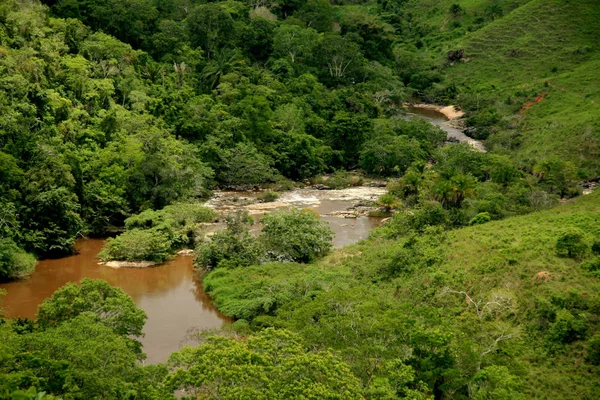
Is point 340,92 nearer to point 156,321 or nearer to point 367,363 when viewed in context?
point 156,321

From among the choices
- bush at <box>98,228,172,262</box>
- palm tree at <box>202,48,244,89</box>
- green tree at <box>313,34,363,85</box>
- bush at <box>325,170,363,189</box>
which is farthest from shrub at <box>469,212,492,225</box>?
green tree at <box>313,34,363,85</box>

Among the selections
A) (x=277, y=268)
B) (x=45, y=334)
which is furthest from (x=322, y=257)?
(x=45, y=334)

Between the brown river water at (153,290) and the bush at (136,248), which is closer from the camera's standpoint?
the brown river water at (153,290)

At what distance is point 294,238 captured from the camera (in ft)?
122

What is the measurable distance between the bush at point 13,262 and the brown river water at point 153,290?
1.60 ft

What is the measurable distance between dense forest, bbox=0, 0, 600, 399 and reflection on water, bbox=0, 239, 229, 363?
92cm

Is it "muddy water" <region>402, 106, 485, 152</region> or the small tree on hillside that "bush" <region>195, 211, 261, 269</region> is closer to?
"muddy water" <region>402, 106, 485, 152</region>

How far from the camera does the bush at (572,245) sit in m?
27.6

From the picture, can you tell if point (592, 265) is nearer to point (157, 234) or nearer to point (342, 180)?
point (157, 234)

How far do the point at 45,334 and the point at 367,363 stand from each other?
1065 cm

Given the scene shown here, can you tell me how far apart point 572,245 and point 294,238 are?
15481 mm

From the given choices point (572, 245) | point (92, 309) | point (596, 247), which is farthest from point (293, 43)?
point (92, 309)

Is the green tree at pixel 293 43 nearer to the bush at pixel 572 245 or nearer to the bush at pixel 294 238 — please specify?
the bush at pixel 294 238

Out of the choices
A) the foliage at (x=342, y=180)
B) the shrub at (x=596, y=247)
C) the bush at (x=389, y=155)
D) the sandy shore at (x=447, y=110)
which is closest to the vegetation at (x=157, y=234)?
the foliage at (x=342, y=180)
